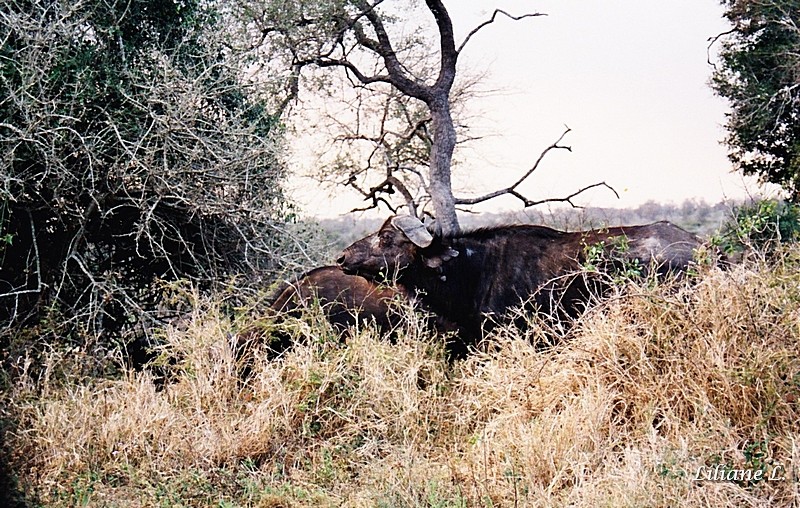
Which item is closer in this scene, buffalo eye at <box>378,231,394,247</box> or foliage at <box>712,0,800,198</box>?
buffalo eye at <box>378,231,394,247</box>

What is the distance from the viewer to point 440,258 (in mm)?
8844

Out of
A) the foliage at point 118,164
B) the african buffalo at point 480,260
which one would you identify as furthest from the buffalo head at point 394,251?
the foliage at point 118,164

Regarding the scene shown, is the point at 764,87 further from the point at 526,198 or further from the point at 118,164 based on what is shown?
the point at 118,164

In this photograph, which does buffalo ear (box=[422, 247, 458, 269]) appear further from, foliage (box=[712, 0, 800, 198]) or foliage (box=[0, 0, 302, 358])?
foliage (box=[712, 0, 800, 198])

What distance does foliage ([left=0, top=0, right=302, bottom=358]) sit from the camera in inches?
323

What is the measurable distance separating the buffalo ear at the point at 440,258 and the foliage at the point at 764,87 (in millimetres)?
10914

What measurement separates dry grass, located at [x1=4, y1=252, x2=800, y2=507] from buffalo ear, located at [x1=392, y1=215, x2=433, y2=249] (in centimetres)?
174

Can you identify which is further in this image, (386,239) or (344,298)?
(386,239)

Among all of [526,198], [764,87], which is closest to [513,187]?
[526,198]

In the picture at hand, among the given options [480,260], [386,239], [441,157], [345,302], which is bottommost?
[345,302]

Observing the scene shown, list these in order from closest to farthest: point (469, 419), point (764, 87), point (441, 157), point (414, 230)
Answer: point (469, 419) < point (414, 230) < point (441, 157) < point (764, 87)

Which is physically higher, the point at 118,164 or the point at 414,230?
the point at 118,164

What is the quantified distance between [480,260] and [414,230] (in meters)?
0.79

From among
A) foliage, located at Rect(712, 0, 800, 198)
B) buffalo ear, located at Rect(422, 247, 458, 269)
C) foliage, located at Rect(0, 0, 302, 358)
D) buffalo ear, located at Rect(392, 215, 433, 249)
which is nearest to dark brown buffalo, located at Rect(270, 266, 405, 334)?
buffalo ear, located at Rect(422, 247, 458, 269)
